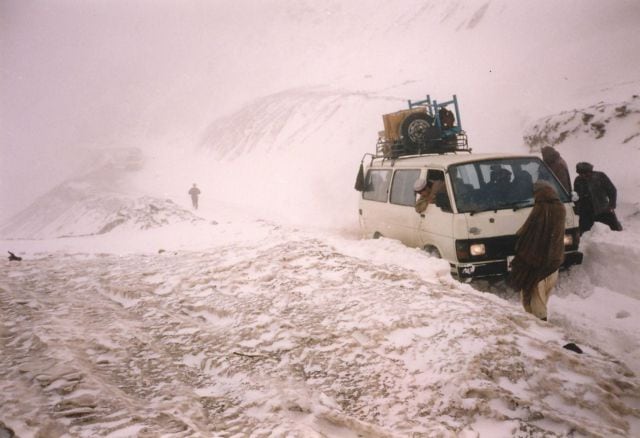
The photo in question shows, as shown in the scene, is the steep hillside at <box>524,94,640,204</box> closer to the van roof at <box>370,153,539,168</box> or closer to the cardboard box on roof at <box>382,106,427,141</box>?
the van roof at <box>370,153,539,168</box>

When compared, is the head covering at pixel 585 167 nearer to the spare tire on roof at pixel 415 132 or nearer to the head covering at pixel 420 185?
the spare tire on roof at pixel 415 132

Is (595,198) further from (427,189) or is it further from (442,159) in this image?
(427,189)

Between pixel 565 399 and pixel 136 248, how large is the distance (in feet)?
28.5

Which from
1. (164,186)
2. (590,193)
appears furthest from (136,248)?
(164,186)

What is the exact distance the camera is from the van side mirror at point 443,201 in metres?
5.56

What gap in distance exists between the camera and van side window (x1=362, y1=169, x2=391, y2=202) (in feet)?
23.9

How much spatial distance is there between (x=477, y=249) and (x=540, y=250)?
36.0 inches

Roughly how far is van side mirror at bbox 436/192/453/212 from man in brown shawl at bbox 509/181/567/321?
1117 millimetres

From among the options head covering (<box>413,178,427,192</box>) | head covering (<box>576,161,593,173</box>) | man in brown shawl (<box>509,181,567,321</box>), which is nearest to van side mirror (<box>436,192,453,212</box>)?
head covering (<box>413,178,427,192</box>)

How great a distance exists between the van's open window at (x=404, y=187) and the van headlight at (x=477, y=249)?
4.29 ft

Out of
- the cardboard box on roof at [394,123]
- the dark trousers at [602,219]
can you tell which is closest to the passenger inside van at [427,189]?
the cardboard box on roof at [394,123]

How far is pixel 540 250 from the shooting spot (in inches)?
175

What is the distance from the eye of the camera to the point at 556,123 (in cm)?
1086

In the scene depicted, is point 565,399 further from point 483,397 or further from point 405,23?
point 405,23
